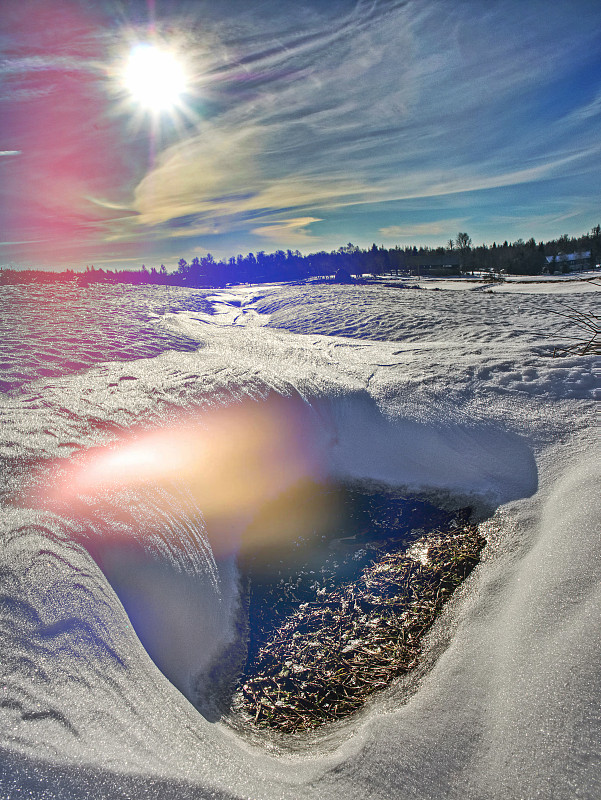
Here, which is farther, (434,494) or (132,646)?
(434,494)

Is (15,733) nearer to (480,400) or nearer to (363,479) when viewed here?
(363,479)

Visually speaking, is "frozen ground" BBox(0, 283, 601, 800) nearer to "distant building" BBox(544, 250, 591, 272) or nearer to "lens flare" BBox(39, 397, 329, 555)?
"lens flare" BBox(39, 397, 329, 555)

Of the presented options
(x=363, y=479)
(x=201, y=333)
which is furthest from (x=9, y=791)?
(x=201, y=333)

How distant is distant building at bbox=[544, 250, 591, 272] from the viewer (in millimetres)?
33487

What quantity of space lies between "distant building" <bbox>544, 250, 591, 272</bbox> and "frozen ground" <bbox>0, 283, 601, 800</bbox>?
112ft

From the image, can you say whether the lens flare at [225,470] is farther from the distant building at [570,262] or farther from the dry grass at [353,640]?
the distant building at [570,262]

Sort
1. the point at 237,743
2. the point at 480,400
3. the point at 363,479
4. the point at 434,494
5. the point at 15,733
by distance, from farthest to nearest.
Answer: the point at 480,400, the point at 363,479, the point at 434,494, the point at 237,743, the point at 15,733

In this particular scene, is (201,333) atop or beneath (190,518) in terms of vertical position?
atop

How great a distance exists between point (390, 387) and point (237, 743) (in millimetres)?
4648

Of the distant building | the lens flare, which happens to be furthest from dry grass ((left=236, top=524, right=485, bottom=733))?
the distant building

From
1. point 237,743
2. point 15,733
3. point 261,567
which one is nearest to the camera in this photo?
point 15,733

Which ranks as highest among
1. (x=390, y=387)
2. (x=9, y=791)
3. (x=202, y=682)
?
(x=390, y=387)

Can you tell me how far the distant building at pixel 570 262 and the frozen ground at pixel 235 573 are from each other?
3411 cm

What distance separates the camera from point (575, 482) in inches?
137
